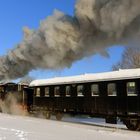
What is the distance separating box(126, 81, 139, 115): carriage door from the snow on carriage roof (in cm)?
47

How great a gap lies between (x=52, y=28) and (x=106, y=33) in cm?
430

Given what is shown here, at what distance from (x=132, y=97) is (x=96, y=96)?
3.27 metres

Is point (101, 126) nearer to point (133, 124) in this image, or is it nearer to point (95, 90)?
point (133, 124)

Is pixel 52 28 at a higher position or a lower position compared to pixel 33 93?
higher

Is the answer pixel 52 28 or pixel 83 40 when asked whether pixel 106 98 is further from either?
pixel 52 28

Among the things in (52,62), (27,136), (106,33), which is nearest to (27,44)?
(52,62)

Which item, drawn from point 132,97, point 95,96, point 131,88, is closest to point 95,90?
point 95,96

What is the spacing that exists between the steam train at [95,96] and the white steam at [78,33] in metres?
1.77

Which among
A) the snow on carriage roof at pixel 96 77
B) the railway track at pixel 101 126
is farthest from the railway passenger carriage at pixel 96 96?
the railway track at pixel 101 126

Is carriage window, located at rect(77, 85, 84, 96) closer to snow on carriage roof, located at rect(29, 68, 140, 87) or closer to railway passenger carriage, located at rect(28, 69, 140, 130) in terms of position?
railway passenger carriage, located at rect(28, 69, 140, 130)

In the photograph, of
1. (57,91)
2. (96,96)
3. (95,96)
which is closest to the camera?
(96,96)

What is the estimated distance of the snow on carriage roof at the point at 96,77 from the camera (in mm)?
21891

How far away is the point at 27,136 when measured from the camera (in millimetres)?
14492

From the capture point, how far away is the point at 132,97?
70.5ft
